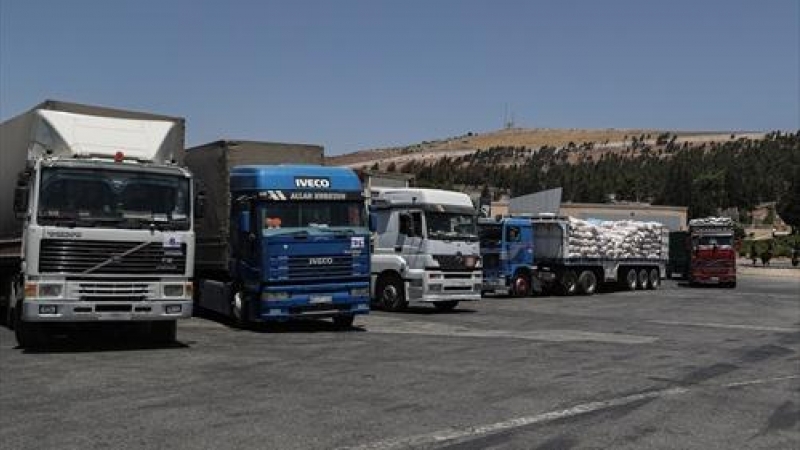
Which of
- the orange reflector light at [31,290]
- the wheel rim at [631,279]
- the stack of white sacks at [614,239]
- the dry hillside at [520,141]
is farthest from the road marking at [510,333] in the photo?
the dry hillside at [520,141]

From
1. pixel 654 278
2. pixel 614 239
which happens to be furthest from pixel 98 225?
pixel 654 278

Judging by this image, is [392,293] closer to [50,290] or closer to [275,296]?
[275,296]

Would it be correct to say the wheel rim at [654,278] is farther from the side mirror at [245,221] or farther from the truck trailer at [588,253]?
the side mirror at [245,221]

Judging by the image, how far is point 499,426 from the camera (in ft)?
28.9

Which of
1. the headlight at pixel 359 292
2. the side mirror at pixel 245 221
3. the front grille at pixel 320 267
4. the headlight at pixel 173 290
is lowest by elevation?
the headlight at pixel 359 292

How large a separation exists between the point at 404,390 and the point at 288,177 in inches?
301

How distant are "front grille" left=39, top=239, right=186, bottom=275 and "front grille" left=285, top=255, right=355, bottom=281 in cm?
346

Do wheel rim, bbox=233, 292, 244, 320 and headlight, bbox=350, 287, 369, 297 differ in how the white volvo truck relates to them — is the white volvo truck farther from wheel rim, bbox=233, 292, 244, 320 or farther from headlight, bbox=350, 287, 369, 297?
headlight, bbox=350, 287, 369, 297

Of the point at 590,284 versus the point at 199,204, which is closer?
the point at 199,204

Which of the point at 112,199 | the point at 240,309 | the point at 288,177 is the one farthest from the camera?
the point at 240,309

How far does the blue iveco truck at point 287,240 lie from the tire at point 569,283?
1755 centimetres

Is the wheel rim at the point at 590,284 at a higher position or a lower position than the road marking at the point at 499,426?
higher

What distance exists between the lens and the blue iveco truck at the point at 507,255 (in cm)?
3148

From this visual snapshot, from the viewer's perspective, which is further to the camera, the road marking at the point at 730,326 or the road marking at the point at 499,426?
the road marking at the point at 730,326
